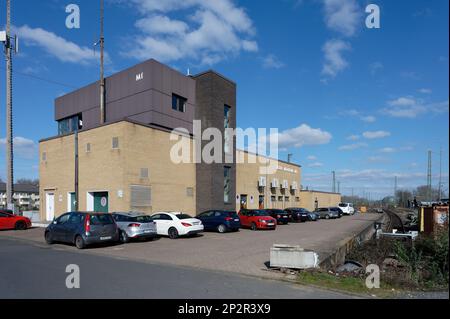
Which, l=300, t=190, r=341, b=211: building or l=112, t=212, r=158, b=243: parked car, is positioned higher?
l=112, t=212, r=158, b=243: parked car

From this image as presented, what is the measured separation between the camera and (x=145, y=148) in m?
25.1

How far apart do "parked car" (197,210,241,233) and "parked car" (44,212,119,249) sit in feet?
25.7

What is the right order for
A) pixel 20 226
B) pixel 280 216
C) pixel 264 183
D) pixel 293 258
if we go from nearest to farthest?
pixel 293 258
pixel 20 226
pixel 280 216
pixel 264 183

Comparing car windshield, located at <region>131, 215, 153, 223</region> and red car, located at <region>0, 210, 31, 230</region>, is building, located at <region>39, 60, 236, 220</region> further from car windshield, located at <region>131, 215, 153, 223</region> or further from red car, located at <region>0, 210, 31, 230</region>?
car windshield, located at <region>131, 215, 153, 223</region>

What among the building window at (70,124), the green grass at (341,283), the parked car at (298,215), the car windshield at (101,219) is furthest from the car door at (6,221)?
the parked car at (298,215)

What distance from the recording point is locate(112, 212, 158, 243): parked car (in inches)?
645

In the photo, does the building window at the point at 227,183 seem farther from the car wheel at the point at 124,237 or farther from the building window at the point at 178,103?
the car wheel at the point at 124,237

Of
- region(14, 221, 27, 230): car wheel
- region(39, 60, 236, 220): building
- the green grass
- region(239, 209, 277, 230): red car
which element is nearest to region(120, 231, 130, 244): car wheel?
region(39, 60, 236, 220): building

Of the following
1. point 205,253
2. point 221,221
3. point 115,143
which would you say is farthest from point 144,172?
point 205,253

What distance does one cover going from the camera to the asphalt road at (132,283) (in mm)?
7215

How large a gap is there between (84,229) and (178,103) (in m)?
17.4

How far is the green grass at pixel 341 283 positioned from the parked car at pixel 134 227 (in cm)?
908

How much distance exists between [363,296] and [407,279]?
235cm

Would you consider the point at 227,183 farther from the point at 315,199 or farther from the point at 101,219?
the point at 315,199
